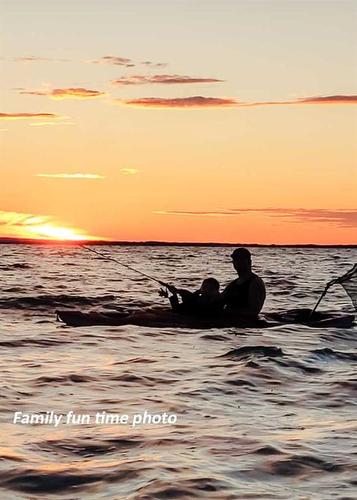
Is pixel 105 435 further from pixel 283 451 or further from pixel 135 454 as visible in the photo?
pixel 283 451

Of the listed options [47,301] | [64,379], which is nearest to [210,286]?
[64,379]

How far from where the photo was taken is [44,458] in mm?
8703

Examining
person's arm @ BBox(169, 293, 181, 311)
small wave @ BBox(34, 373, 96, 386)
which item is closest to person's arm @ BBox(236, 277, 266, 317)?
person's arm @ BBox(169, 293, 181, 311)

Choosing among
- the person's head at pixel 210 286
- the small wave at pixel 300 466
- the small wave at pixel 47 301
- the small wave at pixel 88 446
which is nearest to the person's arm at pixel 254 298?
the person's head at pixel 210 286

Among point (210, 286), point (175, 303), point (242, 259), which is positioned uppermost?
point (242, 259)

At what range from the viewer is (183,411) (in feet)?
36.0

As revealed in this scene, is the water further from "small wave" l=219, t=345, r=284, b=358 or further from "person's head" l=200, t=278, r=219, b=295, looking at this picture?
"person's head" l=200, t=278, r=219, b=295

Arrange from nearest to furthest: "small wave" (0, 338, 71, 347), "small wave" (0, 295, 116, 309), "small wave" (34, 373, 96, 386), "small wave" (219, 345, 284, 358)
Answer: "small wave" (34, 373, 96, 386) → "small wave" (219, 345, 284, 358) → "small wave" (0, 338, 71, 347) → "small wave" (0, 295, 116, 309)

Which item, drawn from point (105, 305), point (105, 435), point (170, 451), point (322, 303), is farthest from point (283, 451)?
point (322, 303)

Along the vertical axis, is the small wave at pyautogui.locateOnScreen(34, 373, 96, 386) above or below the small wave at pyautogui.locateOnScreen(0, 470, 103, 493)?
above

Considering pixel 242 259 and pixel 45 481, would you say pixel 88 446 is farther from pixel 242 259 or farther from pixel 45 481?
pixel 242 259

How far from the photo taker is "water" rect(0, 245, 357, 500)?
8.05m

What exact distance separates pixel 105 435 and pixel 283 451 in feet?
6.40

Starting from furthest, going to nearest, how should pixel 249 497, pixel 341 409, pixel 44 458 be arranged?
1. pixel 341 409
2. pixel 44 458
3. pixel 249 497
